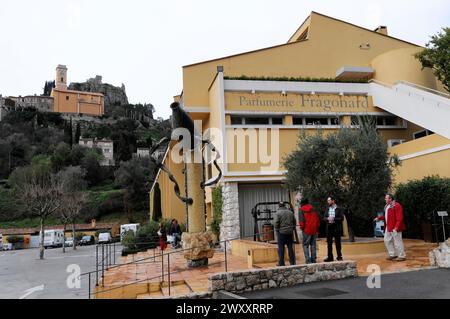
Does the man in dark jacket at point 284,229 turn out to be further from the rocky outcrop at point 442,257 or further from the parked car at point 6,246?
the parked car at point 6,246

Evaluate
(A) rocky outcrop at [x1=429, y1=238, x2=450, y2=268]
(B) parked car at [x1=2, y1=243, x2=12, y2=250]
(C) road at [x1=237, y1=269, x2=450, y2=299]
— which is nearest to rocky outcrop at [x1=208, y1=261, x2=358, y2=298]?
(C) road at [x1=237, y1=269, x2=450, y2=299]

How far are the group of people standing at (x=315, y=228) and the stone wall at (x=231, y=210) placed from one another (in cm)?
740

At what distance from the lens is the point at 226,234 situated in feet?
58.3

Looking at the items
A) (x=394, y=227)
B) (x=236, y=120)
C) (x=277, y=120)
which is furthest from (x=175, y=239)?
(x=394, y=227)

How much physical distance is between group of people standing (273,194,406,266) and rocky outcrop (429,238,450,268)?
135cm

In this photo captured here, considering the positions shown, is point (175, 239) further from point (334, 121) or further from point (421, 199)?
point (421, 199)

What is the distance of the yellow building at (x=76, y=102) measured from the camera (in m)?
120

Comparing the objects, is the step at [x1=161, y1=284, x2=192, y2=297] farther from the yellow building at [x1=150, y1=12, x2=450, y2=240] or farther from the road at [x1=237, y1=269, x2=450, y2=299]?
the yellow building at [x1=150, y1=12, x2=450, y2=240]

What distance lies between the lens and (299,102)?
1930 cm

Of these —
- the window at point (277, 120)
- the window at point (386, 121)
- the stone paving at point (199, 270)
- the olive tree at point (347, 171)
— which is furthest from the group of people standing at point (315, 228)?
the window at point (386, 121)

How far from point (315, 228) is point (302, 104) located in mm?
10555

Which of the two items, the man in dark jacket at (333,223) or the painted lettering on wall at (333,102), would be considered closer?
the man in dark jacket at (333,223)

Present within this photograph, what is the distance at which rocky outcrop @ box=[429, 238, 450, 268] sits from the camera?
8617 mm
